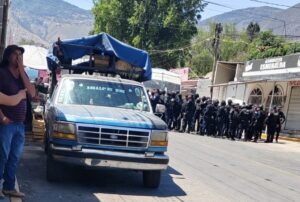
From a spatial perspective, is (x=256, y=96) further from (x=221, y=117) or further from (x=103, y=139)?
(x=103, y=139)

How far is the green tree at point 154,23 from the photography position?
56469mm

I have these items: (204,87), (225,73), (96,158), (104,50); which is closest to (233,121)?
(104,50)

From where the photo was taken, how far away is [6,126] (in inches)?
271

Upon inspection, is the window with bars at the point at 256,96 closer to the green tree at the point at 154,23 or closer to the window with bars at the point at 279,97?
the window with bars at the point at 279,97

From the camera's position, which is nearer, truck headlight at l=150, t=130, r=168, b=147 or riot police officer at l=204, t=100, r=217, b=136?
truck headlight at l=150, t=130, r=168, b=147

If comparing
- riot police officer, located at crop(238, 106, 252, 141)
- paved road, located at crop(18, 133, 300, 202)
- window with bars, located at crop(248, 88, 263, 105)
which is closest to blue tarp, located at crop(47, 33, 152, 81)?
paved road, located at crop(18, 133, 300, 202)

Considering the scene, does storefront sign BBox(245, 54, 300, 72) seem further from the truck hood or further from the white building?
the truck hood

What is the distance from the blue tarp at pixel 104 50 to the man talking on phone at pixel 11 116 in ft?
17.2

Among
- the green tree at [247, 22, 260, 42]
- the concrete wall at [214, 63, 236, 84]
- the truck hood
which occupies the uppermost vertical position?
the green tree at [247, 22, 260, 42]

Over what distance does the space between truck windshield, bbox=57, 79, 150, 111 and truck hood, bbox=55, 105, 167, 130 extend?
1.03 ft

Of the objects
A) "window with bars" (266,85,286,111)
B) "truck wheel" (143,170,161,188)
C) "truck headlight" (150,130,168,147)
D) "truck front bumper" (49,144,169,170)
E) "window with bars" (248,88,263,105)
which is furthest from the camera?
"window with bars" (248,88,263,105)

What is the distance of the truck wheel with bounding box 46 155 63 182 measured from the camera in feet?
28.2

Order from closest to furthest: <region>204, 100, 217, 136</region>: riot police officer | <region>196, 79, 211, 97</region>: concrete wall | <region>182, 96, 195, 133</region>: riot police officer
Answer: <region>204, 100, 217, 136</region>: riot police officer → <region>182, 96, 195, 133</region>: riot police officer → <region>196, 79, 211, 97</region>: concrete wall

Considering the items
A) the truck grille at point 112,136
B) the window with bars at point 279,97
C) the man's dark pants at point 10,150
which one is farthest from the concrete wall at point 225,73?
the man's dark pants at point 10,150
